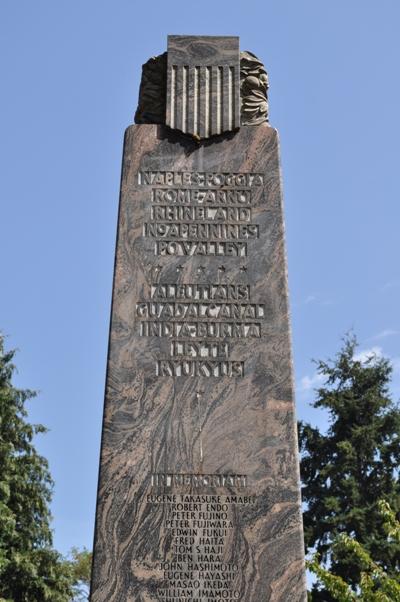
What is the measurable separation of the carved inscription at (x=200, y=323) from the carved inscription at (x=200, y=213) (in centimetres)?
40

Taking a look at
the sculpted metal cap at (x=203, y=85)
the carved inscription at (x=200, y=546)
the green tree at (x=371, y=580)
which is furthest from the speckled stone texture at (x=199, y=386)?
the green tree at (x=371, y=580)

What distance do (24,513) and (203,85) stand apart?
2281 cm

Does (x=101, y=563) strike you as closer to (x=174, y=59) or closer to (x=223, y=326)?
(x=223, y=326)

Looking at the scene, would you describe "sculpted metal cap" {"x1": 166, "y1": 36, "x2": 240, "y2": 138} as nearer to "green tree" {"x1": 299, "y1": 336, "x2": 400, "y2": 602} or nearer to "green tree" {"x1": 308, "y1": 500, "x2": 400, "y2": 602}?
"green tree" {"x1": 308, "y1": 500, "x2": 400, "y2": 602}

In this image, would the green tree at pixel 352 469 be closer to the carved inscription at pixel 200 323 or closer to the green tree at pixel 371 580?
the green tree at pixel 371 580

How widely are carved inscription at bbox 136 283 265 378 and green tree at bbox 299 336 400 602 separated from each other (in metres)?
25.3

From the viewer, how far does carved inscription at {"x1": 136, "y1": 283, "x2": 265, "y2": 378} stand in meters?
8.60

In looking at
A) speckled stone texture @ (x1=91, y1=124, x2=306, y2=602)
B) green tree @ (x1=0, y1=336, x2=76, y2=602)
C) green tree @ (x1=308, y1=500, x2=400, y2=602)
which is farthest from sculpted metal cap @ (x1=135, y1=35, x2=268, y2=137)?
green tree @ (x1=0, y1=336, x2=76, y2=602)

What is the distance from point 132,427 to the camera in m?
8.33

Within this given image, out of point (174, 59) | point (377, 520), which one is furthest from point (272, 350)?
point (377, 520)

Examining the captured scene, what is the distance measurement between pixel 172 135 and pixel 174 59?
34.4 inches

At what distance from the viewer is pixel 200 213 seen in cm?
923

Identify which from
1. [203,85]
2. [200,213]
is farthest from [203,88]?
[200,213]

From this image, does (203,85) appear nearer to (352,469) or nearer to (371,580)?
(371,580)
